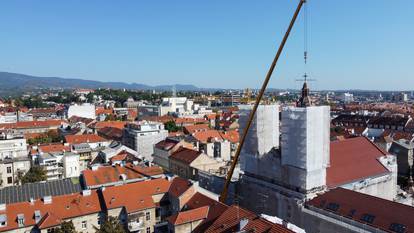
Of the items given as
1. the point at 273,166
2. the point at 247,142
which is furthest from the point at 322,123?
the point at 247,142

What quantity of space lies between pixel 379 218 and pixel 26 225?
29.9 metres

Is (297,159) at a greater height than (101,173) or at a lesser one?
greater

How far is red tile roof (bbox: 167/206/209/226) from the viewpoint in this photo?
2828 centimetres

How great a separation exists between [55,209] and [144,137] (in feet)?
125

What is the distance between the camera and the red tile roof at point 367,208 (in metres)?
25.3

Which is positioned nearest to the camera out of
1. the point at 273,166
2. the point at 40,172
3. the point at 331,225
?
the point at 331,225

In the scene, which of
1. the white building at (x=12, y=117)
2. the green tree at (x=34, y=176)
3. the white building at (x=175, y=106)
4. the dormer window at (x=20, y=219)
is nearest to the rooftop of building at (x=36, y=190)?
the dormer window at (x=20, y=219)

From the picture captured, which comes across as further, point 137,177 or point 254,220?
point 137,177

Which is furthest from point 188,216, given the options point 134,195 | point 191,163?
point 191,163

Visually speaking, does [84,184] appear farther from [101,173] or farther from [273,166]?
[273,166]

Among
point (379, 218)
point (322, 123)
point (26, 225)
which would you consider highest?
point (322, 123)

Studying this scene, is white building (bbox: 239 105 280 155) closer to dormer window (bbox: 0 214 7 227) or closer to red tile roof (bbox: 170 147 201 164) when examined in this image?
red tile roof (bbox: 170 147 201 164)

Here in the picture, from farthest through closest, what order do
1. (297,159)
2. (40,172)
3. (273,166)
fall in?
(40,172)
(273,166)
(297,159)

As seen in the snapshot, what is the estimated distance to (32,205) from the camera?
33.4 metres
